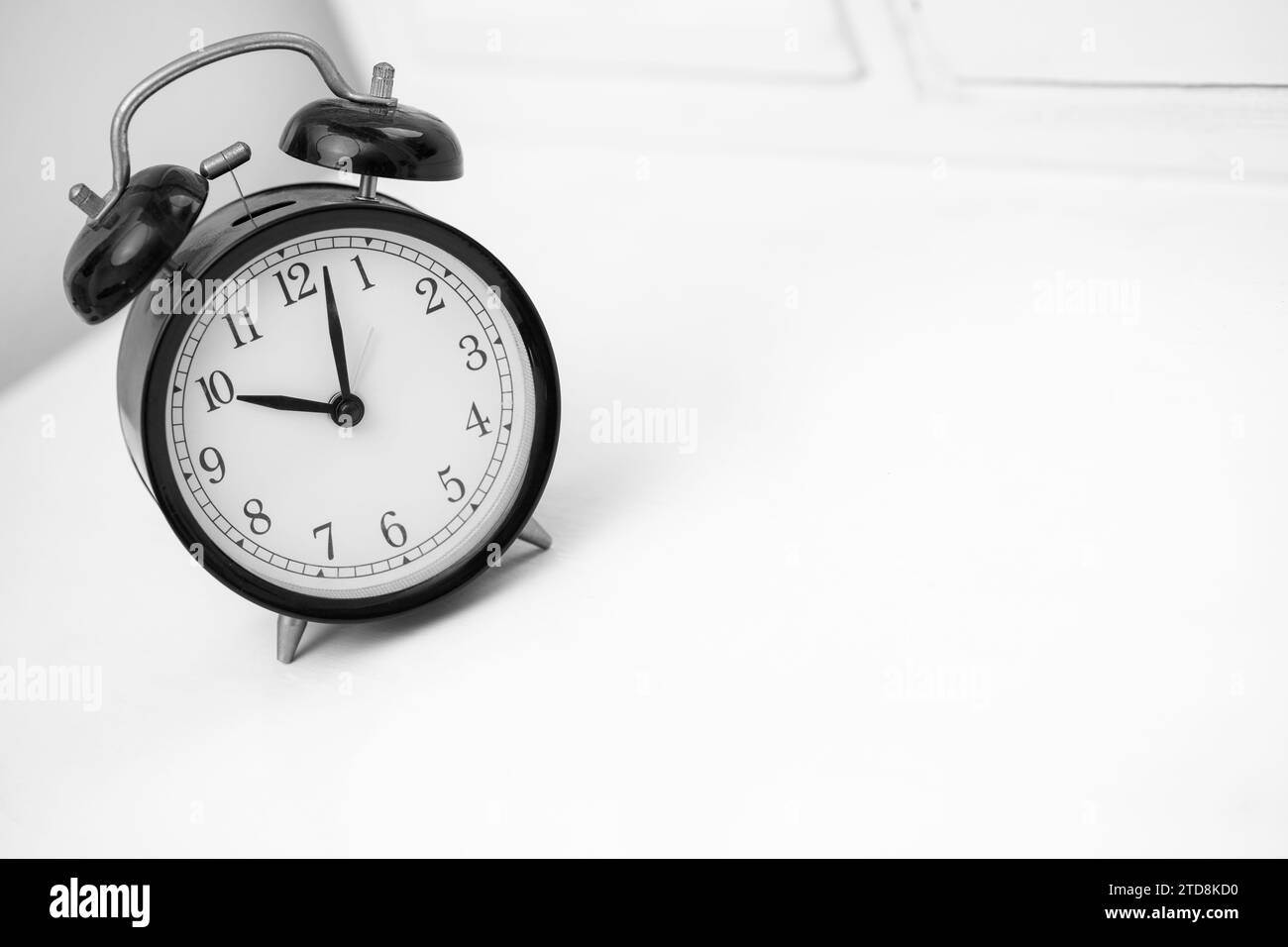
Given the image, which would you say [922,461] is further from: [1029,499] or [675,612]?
[675,612]

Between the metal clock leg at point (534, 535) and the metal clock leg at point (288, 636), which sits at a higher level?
→ the metal clock leg at point (534, 535)

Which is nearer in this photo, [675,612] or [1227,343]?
[675,612]

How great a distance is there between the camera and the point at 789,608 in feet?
4.79

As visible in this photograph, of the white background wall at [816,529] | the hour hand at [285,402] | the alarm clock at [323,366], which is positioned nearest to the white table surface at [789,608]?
the white background wall at [816,529]

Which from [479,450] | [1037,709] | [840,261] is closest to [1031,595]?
[1037,709]

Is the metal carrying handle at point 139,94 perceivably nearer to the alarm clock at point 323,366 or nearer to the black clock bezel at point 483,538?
the alarm clock at point 323,366

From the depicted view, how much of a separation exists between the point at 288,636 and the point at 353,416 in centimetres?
27

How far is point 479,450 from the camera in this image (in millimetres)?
1506

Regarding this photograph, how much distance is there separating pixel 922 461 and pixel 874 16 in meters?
1.37

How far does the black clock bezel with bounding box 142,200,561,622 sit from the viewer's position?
1.34 meters

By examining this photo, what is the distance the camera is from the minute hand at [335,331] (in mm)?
1404

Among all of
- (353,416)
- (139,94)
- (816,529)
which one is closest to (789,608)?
→ (816,529)

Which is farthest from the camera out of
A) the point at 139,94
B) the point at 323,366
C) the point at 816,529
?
the point at 816,529

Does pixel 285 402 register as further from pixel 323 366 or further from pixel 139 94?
pixel 139 94
